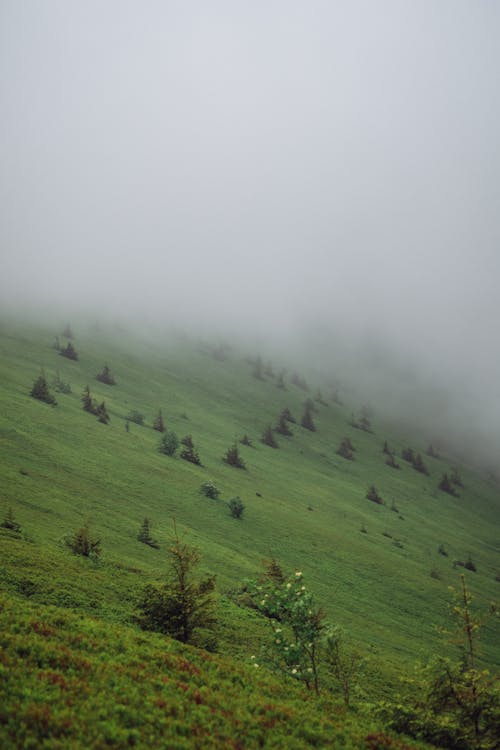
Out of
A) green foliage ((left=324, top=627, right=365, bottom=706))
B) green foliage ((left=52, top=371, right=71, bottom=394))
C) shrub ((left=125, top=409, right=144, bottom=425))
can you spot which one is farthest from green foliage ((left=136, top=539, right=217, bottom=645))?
green foliage ((left=52, top=371, right=71, bottom=394))

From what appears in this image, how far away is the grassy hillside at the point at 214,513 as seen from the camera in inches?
1267

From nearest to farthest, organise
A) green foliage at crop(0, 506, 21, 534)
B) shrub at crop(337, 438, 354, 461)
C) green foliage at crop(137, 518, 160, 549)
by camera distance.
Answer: green foliage at crop(0, 506, 21, 534)
green foliage at crop(137, 518, 160, 549)
shrub at crop(337, 438, 354, 461)

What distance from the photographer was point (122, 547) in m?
40.5

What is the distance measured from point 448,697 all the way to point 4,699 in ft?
48.2

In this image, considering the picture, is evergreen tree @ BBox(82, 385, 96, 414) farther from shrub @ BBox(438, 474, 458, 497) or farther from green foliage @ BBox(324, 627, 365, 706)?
shrub @ BBox(438, 474, 458, 497)

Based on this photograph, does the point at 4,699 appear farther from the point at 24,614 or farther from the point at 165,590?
the point at 165,590

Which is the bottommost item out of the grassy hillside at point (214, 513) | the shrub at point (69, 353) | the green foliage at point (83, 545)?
the grassy hillside at point (214, 513)

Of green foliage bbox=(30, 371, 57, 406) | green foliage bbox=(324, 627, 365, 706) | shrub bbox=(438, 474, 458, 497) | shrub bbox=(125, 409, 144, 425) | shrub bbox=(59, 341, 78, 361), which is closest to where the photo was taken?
green foliage bbox=(324, 627, 365, 706)

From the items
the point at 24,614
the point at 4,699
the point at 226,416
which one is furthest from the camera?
the point at 226,416

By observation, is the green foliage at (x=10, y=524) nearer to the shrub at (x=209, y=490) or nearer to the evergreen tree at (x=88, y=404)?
the shrub at (x=209, y=490)

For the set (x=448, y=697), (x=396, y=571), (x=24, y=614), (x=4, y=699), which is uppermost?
(x=448, y=697)

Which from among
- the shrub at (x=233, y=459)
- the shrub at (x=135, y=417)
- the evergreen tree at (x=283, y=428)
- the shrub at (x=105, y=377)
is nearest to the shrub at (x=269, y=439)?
the evergreen tree at (x=283, y=428)

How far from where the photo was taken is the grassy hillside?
32.2 metres

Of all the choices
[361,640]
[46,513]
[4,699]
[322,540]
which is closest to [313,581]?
[361,640]
